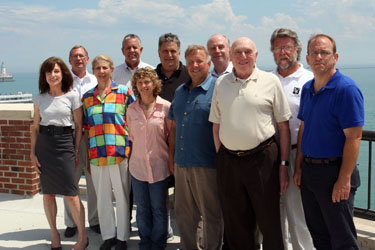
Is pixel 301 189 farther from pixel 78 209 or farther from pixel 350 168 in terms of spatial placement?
pixel 78 209

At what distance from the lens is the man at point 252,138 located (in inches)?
116

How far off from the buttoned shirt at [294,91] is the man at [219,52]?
73 cm

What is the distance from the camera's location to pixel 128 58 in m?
4.58

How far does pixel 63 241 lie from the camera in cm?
411

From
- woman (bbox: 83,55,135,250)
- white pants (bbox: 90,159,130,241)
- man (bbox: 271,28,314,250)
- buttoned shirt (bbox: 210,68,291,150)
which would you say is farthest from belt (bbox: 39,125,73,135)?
man (bbox: 271,28,314,250)

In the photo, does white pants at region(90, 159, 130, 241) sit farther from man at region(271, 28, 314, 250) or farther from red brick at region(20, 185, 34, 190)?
red brick at region(20, 185, 34, 190)

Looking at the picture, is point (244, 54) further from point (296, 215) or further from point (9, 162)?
point (9, 162)

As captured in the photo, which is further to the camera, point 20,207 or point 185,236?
point 20,207

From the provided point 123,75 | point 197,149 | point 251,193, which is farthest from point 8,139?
point 251,193

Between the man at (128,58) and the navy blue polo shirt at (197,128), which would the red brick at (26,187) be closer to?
the man at (128,58)

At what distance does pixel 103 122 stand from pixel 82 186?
2365 millimetres

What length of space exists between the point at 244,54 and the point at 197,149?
881 mm

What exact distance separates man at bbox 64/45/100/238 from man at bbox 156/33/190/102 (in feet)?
3.06

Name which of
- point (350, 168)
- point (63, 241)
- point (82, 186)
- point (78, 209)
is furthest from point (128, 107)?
point (82, 186)
